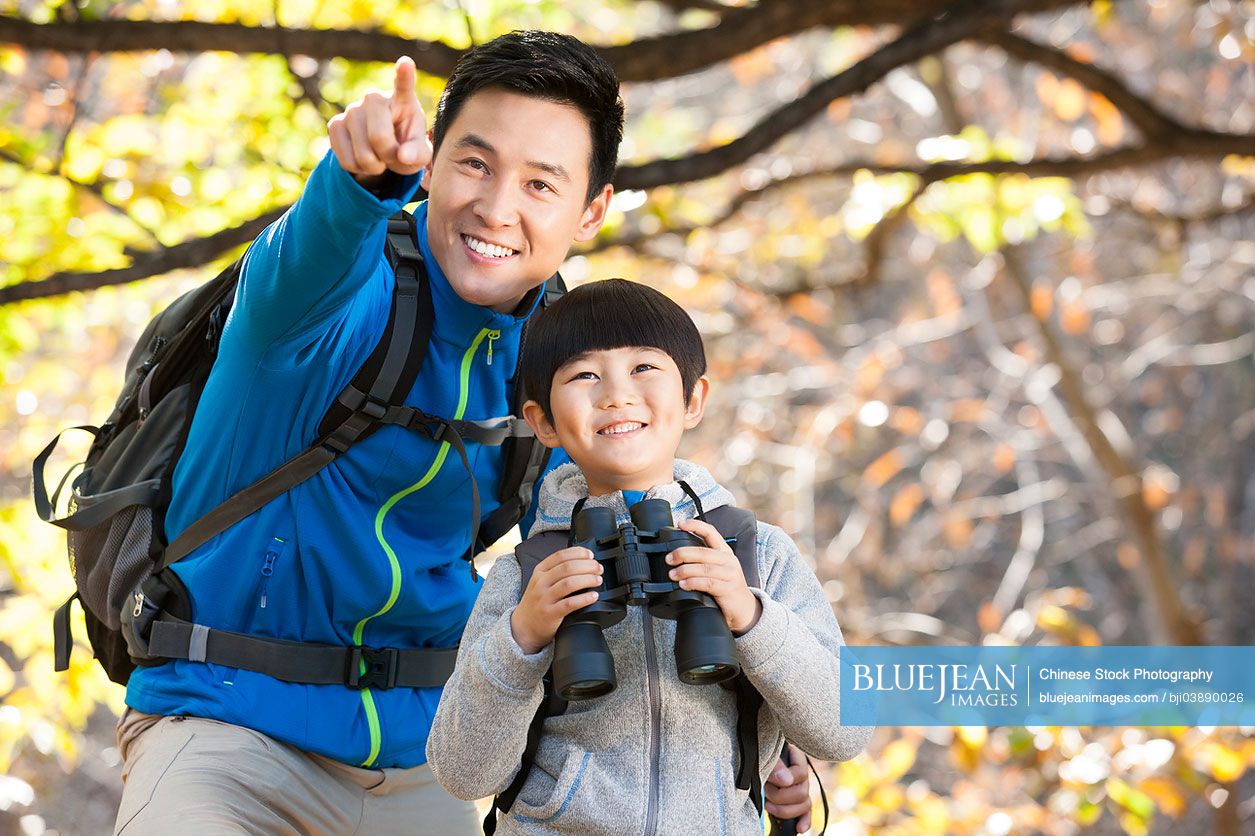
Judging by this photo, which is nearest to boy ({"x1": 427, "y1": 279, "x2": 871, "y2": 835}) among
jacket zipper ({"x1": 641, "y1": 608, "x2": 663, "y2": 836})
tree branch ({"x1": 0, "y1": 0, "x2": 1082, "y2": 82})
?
jacket zipper ({"x1": 641, "y1": 608, "x2": 663, "y2": 836})

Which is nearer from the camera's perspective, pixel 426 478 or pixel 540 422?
pixel 540 422

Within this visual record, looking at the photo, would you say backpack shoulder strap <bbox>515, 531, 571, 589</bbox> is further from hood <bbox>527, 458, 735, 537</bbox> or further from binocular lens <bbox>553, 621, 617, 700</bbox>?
binocular lens <bbox>553, 621, 617, 700</bbox>

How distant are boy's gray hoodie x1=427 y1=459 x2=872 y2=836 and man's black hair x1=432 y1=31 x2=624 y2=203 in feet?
2.69

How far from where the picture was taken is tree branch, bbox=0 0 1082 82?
340cm

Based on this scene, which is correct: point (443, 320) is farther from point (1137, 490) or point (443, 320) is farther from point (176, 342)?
A: point (1137, 490)

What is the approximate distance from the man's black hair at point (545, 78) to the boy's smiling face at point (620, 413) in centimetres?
61

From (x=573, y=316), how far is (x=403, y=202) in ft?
1.01

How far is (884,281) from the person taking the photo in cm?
956

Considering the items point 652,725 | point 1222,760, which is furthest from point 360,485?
point 1222,760

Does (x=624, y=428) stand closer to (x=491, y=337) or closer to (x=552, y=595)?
(x=552, y=595)

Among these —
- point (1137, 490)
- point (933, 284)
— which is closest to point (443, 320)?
point (1137, 490)

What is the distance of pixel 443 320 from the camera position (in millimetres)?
2357

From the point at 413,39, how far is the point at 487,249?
137 centimetres

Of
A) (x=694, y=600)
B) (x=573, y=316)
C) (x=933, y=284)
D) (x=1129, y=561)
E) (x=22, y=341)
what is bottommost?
(x=694, y=600)
